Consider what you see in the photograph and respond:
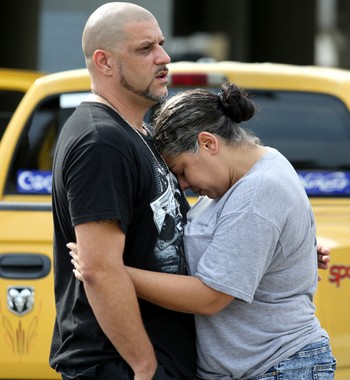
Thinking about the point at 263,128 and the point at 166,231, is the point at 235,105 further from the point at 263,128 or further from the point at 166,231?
the point at 263,128

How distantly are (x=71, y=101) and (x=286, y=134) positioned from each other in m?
1.09

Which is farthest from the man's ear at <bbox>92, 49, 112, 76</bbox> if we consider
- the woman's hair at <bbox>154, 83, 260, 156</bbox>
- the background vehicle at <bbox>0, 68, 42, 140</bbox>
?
Answer: the background vehicle at <bbox>0, 68, 42, 140</bbox>

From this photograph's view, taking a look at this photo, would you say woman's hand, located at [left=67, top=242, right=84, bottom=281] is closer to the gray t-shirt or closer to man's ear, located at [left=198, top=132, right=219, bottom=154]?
the gray t-shirt

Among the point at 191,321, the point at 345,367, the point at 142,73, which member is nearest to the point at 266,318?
the point at 191,321

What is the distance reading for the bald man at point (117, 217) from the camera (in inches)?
113

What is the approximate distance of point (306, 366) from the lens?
3.11 metres

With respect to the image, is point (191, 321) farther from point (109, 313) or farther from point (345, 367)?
point (345, 367)

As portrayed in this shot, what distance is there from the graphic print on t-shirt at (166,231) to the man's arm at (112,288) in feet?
0.56

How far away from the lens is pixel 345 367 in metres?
4.16

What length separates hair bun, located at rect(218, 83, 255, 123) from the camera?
3.16m

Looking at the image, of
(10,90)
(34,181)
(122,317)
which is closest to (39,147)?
(34,181)

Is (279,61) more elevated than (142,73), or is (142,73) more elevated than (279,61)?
(142,73)

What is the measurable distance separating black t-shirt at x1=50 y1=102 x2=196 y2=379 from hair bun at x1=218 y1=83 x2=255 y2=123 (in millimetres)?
260

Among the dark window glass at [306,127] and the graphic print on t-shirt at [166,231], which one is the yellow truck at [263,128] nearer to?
the dark window glass at [306,127]
